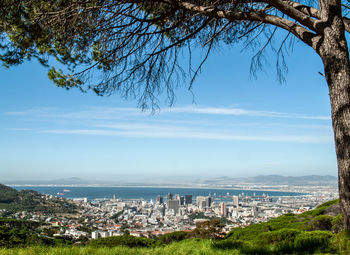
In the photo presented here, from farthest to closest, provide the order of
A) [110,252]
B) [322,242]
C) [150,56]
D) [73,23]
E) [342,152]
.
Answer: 1. [150,56]
2. [73,23]
3. [322,242]
4. [110,252]
5. [342,152]

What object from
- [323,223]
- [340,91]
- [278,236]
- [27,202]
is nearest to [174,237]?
[323,223]

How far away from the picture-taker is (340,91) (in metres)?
2.58

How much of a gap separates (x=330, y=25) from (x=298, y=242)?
2309 millimetres

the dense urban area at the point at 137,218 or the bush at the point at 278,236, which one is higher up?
the bush at the point at 278,236

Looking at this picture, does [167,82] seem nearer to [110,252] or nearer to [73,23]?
[73,23]

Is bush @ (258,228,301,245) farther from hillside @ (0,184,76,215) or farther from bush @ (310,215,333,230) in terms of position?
hillside @ (0,184,76,215)

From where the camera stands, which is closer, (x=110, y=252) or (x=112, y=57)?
(x=110, y=252)

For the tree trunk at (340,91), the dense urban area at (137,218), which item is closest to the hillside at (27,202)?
the dense urban area at (137,218)

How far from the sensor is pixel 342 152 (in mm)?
2510

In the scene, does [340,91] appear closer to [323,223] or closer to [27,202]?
[323,223]

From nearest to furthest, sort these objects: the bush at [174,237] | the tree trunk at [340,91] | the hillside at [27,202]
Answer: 1. the tree trunk at [340,91]
2. the bush at [174,237]
3. the hillside at [27,202]

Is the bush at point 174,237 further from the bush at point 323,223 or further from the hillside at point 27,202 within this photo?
the hillside at point 27,202

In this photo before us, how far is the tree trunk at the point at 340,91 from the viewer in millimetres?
2477

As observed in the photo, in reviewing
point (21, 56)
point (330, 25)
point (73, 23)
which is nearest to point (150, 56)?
point (73, 23)
